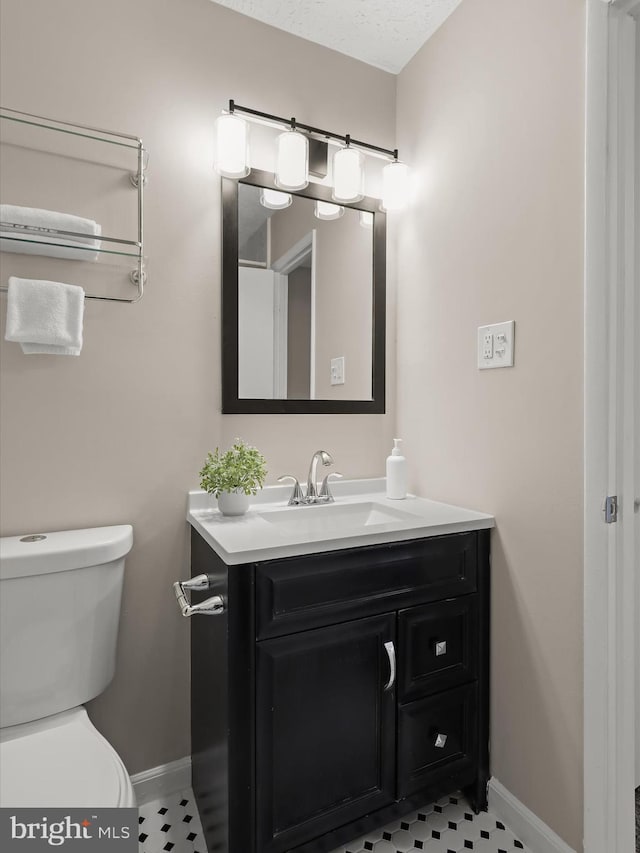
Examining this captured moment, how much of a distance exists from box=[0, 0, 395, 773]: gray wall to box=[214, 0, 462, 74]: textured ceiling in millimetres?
55

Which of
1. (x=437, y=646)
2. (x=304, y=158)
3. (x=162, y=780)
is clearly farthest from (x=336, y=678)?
(x=304, y=158)

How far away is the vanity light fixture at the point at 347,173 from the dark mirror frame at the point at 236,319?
0.05 m

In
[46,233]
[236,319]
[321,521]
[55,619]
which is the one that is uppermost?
[46,233]

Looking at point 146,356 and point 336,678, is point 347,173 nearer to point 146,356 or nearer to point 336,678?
point 146,356

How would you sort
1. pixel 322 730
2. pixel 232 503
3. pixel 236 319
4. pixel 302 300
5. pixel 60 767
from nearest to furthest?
pixel 60 767 < pixel 322 730 < pixel 232 503 < pixel 236 319 < pixel 302 300

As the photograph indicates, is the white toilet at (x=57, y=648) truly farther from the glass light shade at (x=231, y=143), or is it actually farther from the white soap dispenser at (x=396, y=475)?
the glass light shade at (x=231, y=143)

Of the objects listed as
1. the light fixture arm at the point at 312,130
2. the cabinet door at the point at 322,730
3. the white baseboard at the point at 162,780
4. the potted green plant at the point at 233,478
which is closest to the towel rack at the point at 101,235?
the light fixture arm at the point at 312,130

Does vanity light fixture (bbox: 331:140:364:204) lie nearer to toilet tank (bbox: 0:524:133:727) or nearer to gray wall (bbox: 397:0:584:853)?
gray wall (bbox: 397:0:584:853)

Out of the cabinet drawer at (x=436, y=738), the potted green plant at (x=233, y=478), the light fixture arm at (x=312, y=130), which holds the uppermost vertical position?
the light fixture arm at (x=312, y=130)

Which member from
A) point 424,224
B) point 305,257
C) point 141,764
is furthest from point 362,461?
point 141,764

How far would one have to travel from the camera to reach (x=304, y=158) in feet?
5.30

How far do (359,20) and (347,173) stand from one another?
468mm

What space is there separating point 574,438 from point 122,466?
1220 millimetres

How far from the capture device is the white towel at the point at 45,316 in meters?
1.22
